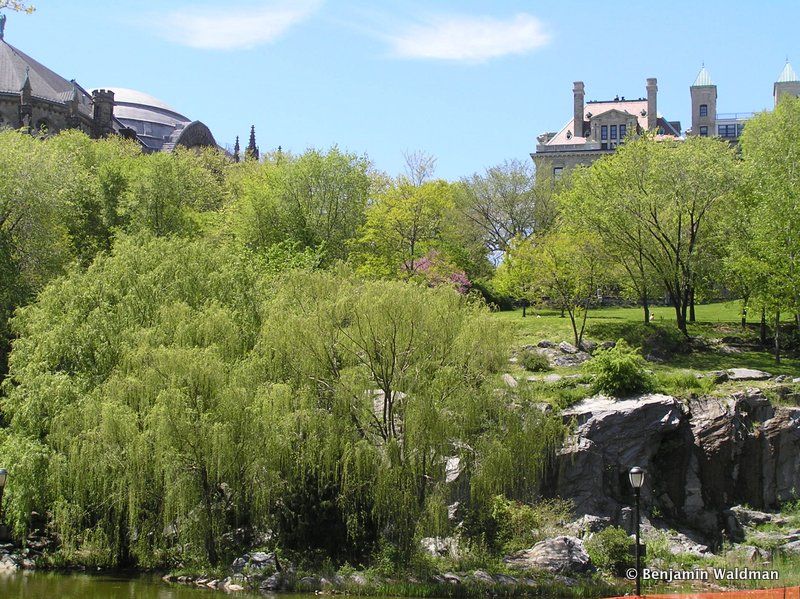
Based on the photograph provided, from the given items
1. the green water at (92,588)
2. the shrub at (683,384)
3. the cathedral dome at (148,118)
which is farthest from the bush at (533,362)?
the cathedral dome at (148,118)

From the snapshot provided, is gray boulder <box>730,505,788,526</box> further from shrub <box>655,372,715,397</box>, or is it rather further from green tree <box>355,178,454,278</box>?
green tree <box>355,178,454,278</box>

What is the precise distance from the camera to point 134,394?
2839 centimetres

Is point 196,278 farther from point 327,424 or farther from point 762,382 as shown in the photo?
point 762,382

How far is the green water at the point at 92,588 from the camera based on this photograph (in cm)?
2533

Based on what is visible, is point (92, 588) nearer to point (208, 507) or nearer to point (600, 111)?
point (208, 507)

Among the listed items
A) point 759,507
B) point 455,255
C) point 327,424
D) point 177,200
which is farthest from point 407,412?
point 177,200

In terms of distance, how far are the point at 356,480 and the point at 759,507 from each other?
14098mm

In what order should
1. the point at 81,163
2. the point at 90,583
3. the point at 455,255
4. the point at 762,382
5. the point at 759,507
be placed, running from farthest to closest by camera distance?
the point at 81,163 → the point at 455,255 → the point at 762,382 → the point at 759,507 → the point at 90,583

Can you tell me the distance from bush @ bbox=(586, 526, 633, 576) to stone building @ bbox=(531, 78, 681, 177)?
2805 inches

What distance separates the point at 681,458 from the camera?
32.9 meters

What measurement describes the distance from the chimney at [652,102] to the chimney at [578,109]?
683 centimetres

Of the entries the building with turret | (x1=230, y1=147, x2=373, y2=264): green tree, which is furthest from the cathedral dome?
(x1=230, y1=147, x2=373, y2=264): green tree

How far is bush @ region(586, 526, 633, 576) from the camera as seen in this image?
93.6ft

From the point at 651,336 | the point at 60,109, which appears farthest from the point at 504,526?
the point at 60,109
